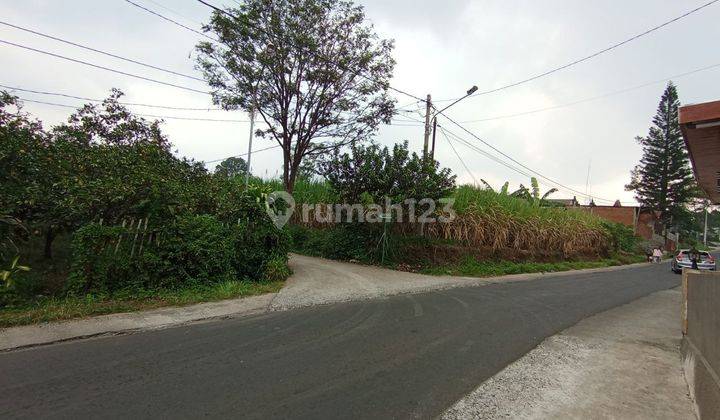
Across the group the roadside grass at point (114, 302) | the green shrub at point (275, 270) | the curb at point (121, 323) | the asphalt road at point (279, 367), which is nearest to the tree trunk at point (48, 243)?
the roadside grass at point (114, 302)

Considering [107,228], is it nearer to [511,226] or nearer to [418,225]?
[418,225]

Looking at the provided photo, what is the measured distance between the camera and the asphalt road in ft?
12.0

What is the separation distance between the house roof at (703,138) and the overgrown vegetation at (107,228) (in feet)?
27.2

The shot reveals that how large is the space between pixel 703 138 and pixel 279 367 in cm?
620

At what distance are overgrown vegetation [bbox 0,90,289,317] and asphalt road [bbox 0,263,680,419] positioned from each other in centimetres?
228

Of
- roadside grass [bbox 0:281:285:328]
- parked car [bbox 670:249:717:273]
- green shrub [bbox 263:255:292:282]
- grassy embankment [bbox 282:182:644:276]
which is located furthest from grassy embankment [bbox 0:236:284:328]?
parked car [bbox 670:249:717:273]

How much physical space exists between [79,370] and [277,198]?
23.8 feet

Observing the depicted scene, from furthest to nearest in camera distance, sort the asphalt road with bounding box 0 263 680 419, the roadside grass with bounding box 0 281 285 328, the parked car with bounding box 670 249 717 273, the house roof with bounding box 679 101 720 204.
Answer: the parked car with bounding box 670 249 717 273 → the roadside grass with bounding box 0 281 285 328 → the house roof with bounding box 679 101 720 204 → the asphalt road with bounding box 0 263 680 419

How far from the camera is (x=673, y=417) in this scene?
4.04m

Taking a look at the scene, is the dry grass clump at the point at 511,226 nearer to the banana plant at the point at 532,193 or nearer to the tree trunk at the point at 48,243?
the banana plant at the point at 532,193

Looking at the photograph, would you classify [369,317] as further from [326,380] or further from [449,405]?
[449,405]

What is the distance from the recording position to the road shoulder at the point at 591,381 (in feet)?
13.0

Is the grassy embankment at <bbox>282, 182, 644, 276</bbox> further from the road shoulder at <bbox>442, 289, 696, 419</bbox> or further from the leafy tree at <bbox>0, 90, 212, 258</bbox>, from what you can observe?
the road shoulder at <bbox>442, 289, 696, 419</bbox>

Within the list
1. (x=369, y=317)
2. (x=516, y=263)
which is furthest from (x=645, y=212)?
(x=369, y=317)
